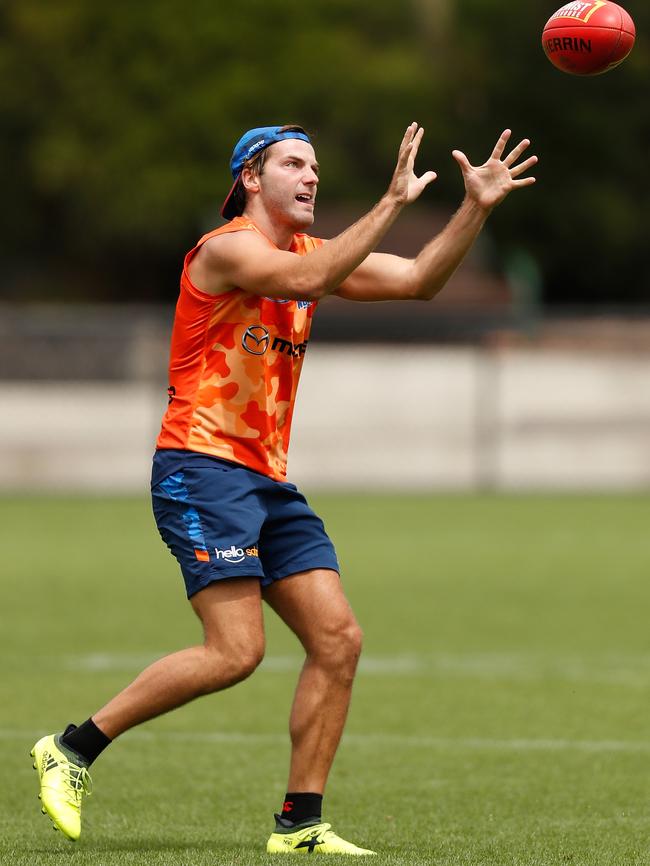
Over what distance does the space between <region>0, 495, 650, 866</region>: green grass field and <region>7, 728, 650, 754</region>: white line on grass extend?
18 mm

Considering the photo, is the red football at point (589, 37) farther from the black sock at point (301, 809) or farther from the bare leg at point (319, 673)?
the black sock at point (301, 809)

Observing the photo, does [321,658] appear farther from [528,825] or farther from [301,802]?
[528,825]

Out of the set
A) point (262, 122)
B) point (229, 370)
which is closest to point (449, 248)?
point (229, 370)

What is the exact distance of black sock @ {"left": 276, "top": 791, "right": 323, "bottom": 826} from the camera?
603 centimetres

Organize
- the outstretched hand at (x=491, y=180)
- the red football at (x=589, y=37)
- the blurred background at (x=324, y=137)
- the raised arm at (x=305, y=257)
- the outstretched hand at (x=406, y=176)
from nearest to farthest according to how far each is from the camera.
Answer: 1. the raised arm at (x=305, y=257)
2. the outstretched hand at (x=406, y=176)
3. the outstretched hand at (x=491, y=180)
4. the red football at (x=589, y=37)
5. the blurred background at (x=324, y=137)

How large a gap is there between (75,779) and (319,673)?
0.93 m

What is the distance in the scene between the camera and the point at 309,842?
595 centimetres

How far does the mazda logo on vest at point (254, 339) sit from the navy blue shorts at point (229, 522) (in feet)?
1.35

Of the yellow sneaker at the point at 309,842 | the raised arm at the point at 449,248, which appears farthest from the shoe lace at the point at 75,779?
the raised arm at the point at 449,248

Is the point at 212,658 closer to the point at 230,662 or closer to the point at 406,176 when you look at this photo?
the point at 230,662

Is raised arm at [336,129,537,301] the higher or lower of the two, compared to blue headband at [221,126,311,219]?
lower

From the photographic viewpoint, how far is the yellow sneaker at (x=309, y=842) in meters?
5.90

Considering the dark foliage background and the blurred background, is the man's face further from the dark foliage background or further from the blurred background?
the dark foliage background

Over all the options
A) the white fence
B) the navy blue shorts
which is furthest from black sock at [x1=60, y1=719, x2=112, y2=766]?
the white fence
